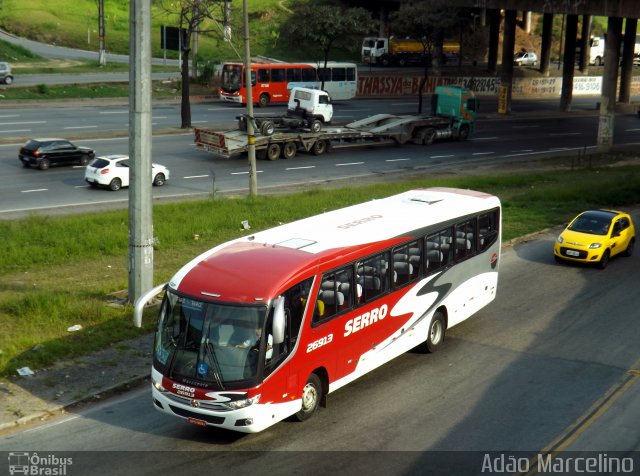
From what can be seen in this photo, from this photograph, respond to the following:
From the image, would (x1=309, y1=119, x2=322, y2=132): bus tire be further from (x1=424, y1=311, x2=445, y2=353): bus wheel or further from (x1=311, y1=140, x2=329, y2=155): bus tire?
(x1=424, y1=311, x2=445, y2=353): bus wheel

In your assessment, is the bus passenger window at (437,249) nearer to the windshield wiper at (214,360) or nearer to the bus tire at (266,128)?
the windshield wiper at (214,360)

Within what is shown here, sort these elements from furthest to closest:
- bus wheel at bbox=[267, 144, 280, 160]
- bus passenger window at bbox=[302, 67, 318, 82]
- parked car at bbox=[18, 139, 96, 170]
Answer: bus passenger window at bbox=[302, 67, 318, 82] → bus wheel at bbox=[267, 144, 280, 160] → parked car at bbox=[18, 139, 96, 170]

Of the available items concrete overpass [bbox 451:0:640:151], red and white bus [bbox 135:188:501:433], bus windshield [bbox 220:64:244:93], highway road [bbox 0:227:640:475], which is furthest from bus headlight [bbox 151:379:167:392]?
bus windshield [bbox 220:64:244:93]

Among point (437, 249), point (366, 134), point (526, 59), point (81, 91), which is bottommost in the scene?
point (437, 249)

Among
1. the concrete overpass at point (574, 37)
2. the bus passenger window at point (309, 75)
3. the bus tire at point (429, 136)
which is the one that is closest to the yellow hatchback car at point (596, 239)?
the bus tire at point (429, 136)

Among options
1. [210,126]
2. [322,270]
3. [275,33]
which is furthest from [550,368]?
[275,33]

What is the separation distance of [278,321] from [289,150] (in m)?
32.2

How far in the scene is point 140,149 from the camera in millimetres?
19281

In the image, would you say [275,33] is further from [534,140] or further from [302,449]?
[302,449]

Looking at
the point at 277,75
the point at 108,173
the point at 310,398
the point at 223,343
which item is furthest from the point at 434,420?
the point at 277,75

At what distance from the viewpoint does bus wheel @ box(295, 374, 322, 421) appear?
47.4 feet

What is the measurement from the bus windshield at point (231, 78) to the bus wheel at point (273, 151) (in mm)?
17300

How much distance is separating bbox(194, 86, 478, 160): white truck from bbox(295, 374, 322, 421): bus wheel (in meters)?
27.5

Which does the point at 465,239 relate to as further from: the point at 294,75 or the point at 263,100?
the point at 294,75
